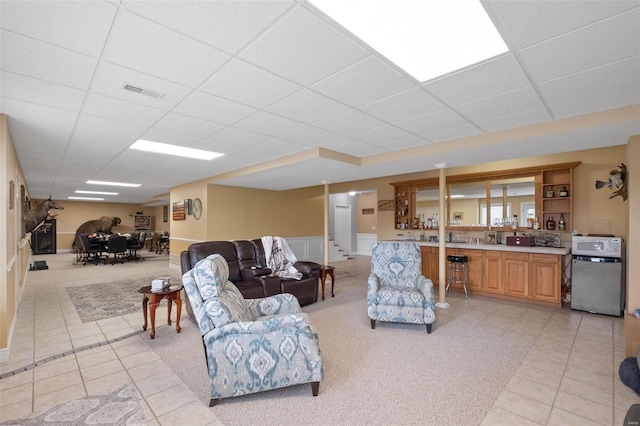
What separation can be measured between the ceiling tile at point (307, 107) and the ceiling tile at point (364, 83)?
12 centimetres

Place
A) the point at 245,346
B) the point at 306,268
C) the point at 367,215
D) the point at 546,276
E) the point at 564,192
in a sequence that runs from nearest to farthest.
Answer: the point at 245,346, the point at 546,276, the point at 306,268, the point at 564,192, the point at 367,215

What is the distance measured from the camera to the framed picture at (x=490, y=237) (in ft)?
18.8

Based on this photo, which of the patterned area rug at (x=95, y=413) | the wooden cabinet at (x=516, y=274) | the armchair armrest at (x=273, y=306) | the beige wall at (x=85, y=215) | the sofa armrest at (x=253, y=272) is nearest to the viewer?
the patterned area rug at (x=95, y=413)

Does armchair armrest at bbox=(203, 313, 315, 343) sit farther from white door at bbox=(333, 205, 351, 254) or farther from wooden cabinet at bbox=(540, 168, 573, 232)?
white door at bbox=(333, 205, 351, 254)

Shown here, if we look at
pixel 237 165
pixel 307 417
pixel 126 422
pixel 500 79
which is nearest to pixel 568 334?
pixel 500 79

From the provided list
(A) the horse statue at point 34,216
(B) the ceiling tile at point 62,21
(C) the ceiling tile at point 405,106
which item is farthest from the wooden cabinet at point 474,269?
(A) the horse statue at point 34,216

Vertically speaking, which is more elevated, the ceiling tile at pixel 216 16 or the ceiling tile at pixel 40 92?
the ceiling tile at pixel 216 16

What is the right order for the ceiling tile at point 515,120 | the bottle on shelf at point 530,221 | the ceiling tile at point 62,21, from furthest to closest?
the bottle on shelf at point 530,221, the ceiling tile at point 515,120, the ceiling tile at point 62,21

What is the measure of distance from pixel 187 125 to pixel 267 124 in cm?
89

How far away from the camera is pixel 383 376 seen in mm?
2580

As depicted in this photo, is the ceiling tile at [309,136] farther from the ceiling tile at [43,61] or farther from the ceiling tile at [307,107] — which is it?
the ceiling tile at [43,61]

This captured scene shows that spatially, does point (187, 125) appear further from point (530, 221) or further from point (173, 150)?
point (530, 221)

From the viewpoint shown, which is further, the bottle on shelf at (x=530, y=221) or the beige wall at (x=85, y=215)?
the beige wall at (x=85, y=215)

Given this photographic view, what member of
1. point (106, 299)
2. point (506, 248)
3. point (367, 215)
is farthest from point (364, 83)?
point (367, 215)
